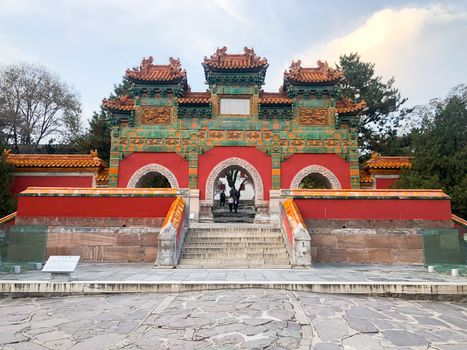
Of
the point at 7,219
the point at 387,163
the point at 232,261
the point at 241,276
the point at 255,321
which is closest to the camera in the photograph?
the point at 255,321

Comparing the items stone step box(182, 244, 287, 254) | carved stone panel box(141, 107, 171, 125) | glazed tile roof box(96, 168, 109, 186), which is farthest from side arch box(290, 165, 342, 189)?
glazed tile roof box(96, 168, 109, 186)

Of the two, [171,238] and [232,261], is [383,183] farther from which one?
[171,238]

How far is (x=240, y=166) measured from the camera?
15.1 metres

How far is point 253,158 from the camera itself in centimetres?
1510

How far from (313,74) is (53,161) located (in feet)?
44.3

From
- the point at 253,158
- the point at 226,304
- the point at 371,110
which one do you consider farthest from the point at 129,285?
the point at 371,110

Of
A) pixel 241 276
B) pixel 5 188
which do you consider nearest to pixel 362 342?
pixel 241 276

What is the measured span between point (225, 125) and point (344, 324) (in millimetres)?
12139

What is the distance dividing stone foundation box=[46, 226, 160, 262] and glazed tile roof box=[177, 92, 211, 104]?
24.2 ft

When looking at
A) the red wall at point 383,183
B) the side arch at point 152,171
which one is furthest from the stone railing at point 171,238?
the red wall at point 383,183

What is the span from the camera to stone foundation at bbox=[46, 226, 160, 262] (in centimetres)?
959

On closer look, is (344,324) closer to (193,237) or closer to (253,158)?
(193,237)

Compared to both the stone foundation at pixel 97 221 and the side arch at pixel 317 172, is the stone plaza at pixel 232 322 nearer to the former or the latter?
the stone foundation at pixel 97 221

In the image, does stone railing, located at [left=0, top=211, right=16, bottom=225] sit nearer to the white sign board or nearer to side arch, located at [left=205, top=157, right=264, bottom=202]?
the white sign board
